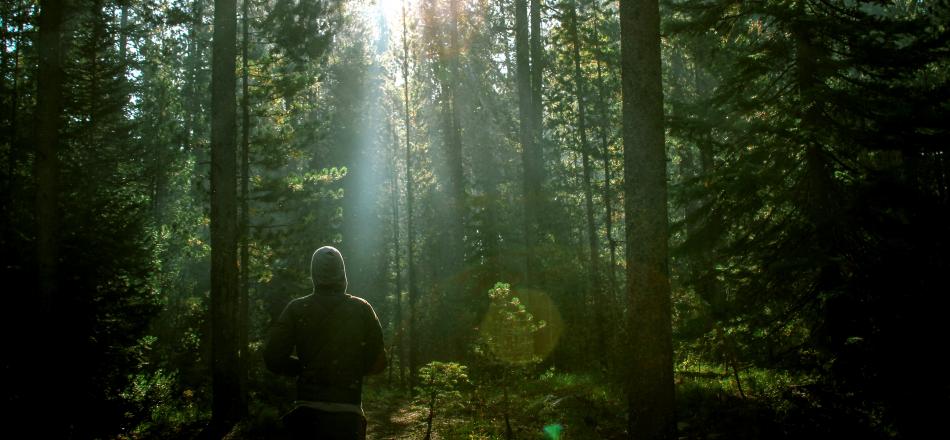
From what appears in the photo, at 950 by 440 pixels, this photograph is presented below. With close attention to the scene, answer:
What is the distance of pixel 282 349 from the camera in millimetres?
4645

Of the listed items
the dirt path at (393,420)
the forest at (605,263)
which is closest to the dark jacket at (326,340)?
the forest at (605,263)

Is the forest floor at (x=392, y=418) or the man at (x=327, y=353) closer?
the man at (x=327, y=353)

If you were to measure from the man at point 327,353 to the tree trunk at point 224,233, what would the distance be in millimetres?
8347

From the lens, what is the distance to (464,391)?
19438 mm

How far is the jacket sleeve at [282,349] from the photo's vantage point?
4633 mm

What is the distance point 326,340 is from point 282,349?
32 cm

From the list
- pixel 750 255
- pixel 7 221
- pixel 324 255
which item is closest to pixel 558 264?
pixel 750 255

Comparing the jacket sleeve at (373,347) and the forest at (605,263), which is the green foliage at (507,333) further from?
the jacket sleeve at (373,347)

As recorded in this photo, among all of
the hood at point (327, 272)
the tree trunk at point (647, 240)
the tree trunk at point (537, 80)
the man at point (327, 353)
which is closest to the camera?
the man at point (327, 353)

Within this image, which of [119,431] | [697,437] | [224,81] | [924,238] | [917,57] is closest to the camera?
[924,238]

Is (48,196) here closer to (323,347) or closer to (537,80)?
(323,347)

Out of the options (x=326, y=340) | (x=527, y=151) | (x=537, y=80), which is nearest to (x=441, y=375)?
(x=326, y=340)

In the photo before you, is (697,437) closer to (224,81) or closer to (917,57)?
(917,57)

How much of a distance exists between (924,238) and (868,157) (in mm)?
5361
